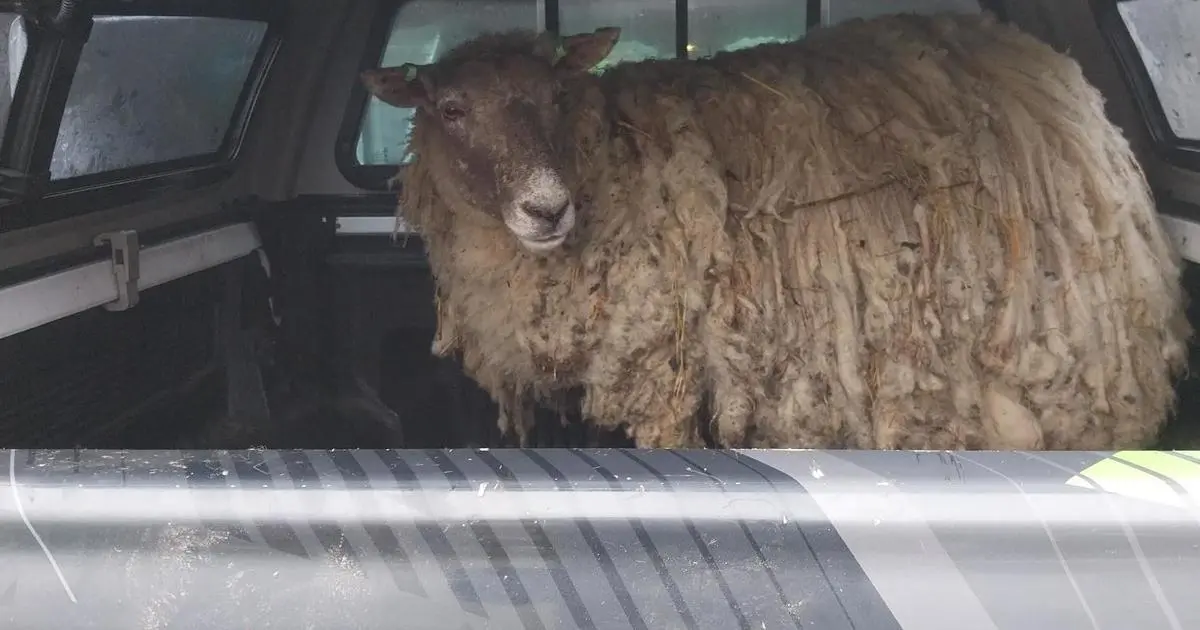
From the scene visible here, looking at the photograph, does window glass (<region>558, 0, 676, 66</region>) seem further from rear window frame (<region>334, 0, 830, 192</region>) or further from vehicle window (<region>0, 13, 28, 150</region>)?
vehicle window (<region>0, 13, 28, 150</region>)

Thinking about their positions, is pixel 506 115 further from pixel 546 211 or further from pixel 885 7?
pixel 885 7

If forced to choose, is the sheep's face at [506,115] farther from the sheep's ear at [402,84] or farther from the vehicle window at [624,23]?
the vehicle window at [624,23]

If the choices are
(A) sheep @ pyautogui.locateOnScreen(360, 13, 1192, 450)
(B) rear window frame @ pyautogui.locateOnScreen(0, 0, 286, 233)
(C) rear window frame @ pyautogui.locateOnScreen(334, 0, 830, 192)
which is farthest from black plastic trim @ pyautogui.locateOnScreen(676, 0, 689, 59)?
(B) rear window frame @ pyautogui.locateOnScreen(0, 0, 286, 233)

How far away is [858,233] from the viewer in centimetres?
214

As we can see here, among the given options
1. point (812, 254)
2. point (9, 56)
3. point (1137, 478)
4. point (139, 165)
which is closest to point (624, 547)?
point (1137, 478)

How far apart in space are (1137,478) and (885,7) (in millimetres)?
2390

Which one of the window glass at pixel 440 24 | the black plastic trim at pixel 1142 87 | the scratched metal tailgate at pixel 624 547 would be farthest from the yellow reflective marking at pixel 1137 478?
the window glass at pixel 440 24

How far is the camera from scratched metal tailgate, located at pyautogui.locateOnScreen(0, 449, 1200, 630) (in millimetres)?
894

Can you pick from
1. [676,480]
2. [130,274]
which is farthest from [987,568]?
[130,274]

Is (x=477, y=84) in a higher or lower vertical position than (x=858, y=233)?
higher

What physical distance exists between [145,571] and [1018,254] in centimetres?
196

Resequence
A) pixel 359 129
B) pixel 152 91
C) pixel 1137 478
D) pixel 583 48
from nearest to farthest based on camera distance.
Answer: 1. pixel 1137 478
2. pixel 583 48
3. pixel 152 91
4. pixel 359 129

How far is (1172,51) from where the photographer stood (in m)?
2.35

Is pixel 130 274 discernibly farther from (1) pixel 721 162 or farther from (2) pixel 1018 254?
(2) pixel 1018 254
